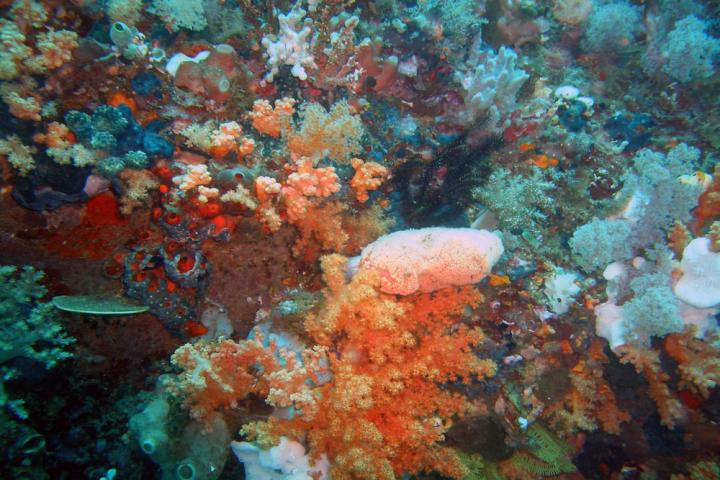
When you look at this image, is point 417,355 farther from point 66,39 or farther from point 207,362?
point 66,39

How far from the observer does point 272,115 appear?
3711 millimetres

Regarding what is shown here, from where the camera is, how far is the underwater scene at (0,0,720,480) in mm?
3061

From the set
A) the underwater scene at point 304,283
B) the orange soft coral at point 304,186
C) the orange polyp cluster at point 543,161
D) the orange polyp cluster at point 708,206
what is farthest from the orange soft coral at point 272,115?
the orange polyp cluster at point 708,206

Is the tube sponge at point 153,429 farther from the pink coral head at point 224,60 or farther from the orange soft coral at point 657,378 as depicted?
the orange soft coral at point 657,378

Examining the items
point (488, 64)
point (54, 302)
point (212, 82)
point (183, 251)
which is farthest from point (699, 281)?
point (54, 302)

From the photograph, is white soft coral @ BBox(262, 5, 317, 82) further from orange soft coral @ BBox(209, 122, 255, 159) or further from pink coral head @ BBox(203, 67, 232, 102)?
orange soft coral @ BBox(209, 122, 255, 159)

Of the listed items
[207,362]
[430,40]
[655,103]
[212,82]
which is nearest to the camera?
[207,362]

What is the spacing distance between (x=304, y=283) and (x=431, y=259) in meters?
1.33

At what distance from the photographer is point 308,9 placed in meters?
5.00

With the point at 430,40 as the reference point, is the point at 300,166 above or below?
below

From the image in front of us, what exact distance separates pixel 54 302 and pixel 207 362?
1508mm

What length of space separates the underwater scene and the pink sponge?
0.02m

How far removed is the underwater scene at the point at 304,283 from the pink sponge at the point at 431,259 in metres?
0.02

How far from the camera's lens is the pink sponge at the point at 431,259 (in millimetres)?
3127
